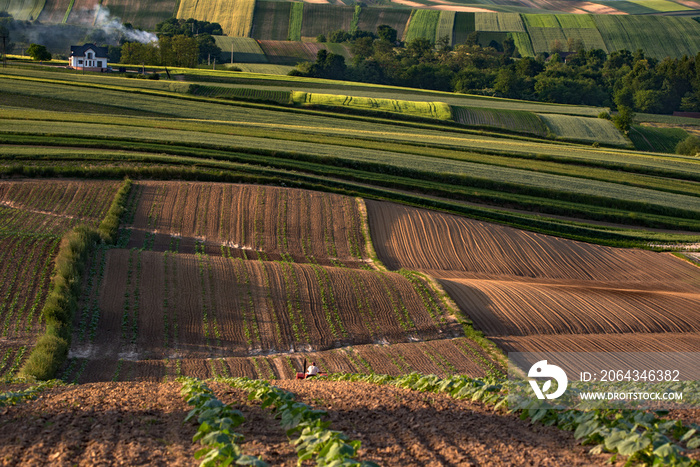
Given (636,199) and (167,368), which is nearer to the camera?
(167,368)

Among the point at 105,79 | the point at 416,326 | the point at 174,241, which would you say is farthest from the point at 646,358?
the point at 105,79

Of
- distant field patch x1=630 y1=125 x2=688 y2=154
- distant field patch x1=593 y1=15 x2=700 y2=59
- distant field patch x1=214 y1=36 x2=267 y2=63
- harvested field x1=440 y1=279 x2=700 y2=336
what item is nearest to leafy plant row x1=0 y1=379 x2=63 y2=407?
harvested field x1=440 y1=279 x2=700 y2=336

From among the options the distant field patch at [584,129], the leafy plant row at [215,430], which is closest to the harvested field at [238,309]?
the leafy plant row at [215,430]

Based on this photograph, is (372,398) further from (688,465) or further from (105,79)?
(105,79)

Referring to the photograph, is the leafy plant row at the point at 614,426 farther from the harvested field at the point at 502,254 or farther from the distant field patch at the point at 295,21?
the distant field patch at the point at 295,21

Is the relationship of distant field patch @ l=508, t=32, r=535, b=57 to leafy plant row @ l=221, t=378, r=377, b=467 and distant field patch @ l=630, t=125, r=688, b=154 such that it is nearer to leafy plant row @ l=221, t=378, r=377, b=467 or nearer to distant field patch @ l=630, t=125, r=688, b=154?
distant field patch @ l=630, t=125, r=688, b=154

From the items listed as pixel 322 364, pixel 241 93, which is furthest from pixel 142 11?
pixel 322 364

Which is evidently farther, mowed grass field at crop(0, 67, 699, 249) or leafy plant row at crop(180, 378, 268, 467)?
mowed grass field at crop(0, 67, 699, 249)
